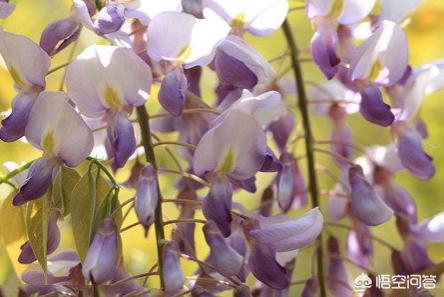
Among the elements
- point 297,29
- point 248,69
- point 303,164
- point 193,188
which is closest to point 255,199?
point 303,164

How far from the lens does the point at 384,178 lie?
4.23 feet

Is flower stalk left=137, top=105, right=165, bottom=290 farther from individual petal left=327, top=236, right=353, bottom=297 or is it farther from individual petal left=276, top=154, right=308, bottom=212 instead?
individual petal left=327, top=236, right=353, bottom=297

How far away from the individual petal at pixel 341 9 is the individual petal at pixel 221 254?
0.88ft

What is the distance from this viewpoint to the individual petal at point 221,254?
93 centimetres

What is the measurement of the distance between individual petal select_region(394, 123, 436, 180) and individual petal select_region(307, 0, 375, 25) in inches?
6.7

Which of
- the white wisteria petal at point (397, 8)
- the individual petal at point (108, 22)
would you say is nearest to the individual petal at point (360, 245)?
the white wisteria petal at point (397, 8)

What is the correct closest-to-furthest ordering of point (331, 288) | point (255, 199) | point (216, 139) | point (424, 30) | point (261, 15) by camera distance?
point (216, 139) < point (261, 15) < point (331, 288) < point (255, 199) < point (424, 30)

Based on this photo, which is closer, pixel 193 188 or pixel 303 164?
pixel 193 188

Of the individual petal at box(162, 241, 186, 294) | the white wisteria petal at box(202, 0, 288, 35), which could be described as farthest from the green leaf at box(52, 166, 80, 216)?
the white wisteria petal at box(202, 0, 288, 35)

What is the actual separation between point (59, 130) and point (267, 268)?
9.2 inches

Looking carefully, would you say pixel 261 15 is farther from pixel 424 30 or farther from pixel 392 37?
pixel 424 30

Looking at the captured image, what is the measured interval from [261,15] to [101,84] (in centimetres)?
20

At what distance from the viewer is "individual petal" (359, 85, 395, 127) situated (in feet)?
3.46

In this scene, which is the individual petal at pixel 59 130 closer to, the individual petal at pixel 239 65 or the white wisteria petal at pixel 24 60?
the white wisteria petal at pixel 24 60
